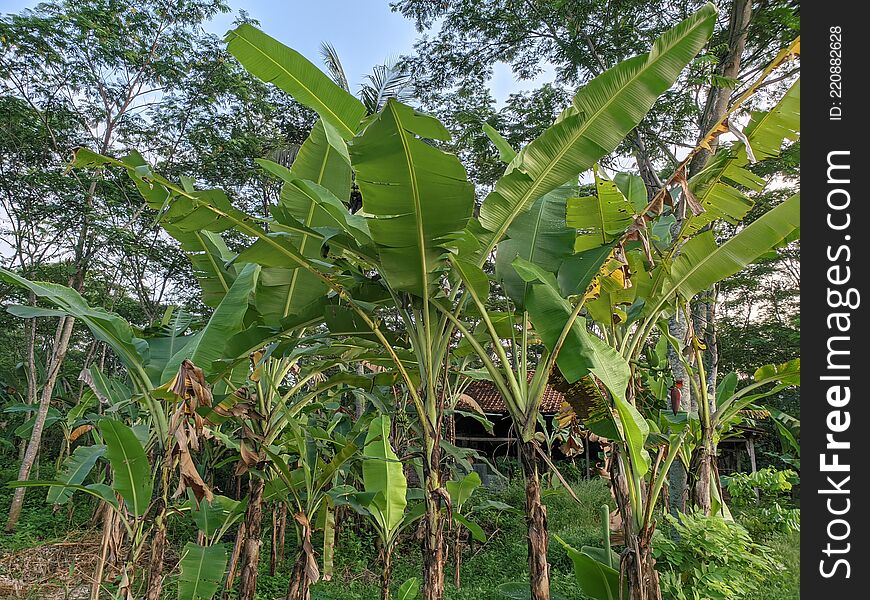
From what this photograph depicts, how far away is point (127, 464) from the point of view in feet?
11.3

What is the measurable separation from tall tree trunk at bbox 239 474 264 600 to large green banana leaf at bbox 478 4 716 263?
2626 mm

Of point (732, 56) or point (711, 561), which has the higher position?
point (732, 56)

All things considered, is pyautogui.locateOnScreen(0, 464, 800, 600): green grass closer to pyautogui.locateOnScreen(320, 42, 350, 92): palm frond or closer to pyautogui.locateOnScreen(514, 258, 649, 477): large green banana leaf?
pyautogui.locateOnScreen(514, 258, 649, 477): large green banana leaf

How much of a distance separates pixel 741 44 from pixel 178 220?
21.5 feet

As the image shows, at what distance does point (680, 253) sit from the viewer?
128 inches

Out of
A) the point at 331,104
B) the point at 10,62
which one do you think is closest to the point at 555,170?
the point at 331,104

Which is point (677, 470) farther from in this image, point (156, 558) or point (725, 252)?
point (156, 558)

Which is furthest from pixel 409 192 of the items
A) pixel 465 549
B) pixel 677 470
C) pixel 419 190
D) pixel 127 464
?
pixel 465 549

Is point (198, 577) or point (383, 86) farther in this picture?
point (383, 86)

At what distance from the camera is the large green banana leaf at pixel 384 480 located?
13.4 feet

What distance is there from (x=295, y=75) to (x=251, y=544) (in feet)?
10.5

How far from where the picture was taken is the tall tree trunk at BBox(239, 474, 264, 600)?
376cm

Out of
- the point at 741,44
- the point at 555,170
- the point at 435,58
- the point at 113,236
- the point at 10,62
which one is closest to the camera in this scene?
the point at 555,170
